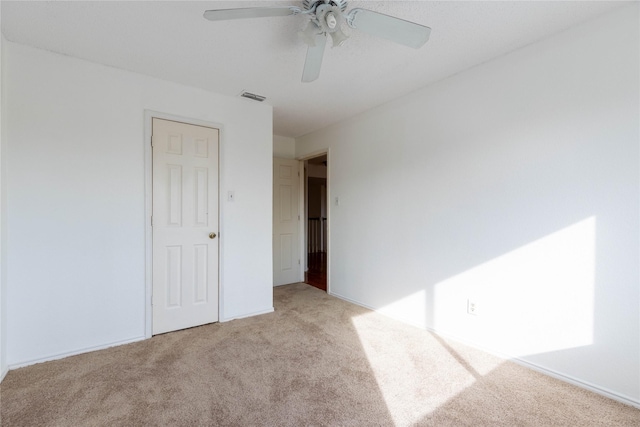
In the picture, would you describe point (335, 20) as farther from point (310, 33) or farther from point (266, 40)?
point (266, 40)

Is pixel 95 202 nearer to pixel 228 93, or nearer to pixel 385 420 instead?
pixel 228 93

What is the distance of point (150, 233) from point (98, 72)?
142 centimetres

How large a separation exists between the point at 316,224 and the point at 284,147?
3.10 meters

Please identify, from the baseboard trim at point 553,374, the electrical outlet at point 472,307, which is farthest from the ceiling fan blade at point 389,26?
the baseboard trim at point 553,374

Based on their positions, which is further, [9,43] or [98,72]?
[98,72]

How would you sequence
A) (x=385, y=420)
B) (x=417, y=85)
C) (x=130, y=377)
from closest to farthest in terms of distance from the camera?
(x=385, y=420) < (x=130, y=377) < (x=417, y=85)

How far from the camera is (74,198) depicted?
2.27 m

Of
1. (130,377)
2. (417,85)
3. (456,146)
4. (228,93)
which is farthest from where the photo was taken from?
(228,93)

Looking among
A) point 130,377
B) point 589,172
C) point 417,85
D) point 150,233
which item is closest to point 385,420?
point 130,377

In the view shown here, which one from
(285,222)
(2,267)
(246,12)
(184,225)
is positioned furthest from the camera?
(285,222)

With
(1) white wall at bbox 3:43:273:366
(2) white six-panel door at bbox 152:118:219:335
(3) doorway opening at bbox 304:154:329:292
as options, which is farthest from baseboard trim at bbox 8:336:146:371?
(3) doorway opening at bbox 304:154:329:292

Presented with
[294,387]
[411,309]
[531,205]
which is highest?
[531,205]

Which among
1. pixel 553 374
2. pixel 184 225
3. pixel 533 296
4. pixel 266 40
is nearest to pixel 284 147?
pixel 184 225

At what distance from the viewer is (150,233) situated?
Result: 102 inches
